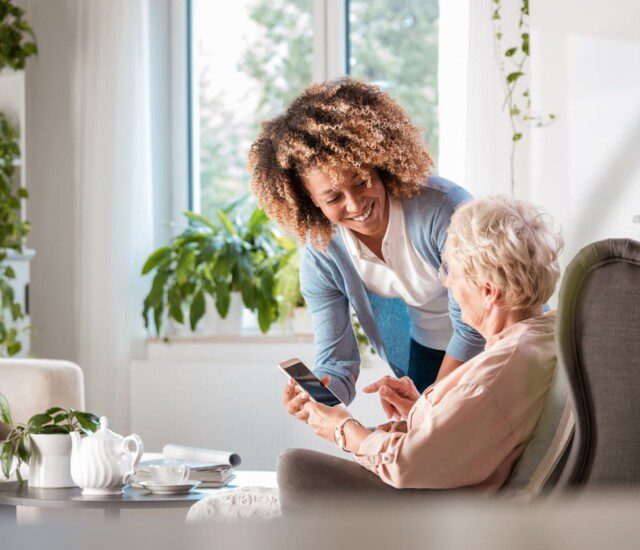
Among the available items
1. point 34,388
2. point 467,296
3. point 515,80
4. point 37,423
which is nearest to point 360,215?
point 467,296

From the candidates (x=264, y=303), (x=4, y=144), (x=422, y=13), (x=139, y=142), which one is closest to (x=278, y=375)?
(x=264, y=303)

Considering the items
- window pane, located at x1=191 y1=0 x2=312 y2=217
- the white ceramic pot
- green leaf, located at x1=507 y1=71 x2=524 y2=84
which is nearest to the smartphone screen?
the white ceramic pot

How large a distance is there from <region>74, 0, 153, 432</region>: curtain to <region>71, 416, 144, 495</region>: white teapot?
2049mm

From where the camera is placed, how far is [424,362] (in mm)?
2258

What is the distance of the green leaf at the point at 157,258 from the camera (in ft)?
13.3

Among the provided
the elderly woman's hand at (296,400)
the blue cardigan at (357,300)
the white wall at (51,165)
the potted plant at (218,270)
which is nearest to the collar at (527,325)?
the elderly woman's hand at (296,400)

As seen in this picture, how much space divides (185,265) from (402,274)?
2.02m

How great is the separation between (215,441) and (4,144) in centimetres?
157

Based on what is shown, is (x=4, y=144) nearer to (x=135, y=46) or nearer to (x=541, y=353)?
(x=135, y=46)

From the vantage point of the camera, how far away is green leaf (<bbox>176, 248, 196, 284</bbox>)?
393 centimetres

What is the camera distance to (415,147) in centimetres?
200

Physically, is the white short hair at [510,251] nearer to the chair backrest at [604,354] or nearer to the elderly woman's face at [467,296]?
the elderly woman's face at [467,296]

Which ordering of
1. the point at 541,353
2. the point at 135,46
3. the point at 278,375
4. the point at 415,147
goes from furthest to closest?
the point at 135,46, the point at 278,375, the point at 415,147, the point at 541,353

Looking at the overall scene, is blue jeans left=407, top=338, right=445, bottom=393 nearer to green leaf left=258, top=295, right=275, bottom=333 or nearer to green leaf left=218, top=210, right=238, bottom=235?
green leaf left=258, top=295, right=275, bottom=333
